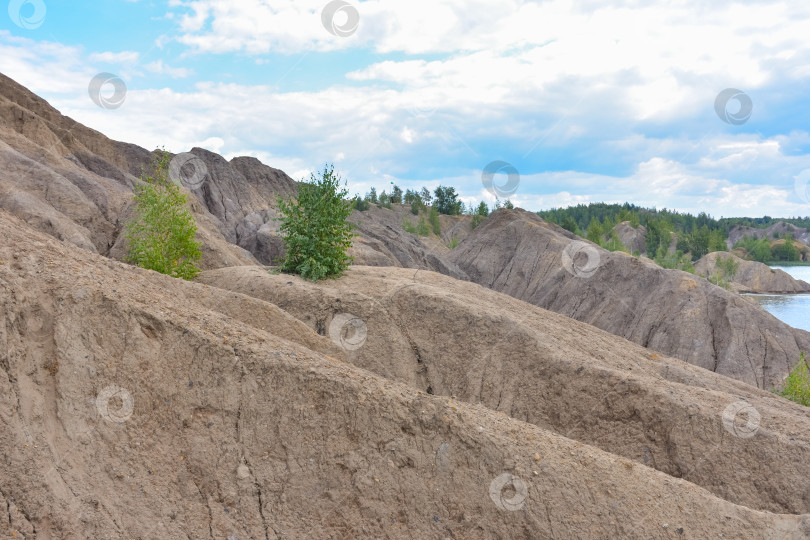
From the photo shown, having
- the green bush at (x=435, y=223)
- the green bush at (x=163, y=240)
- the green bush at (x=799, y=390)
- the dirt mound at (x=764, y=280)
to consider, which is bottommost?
the green bush at (x=799, y=390)

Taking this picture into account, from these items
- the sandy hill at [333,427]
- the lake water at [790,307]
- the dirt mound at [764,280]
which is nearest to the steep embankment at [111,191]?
the sandy hill at [333,427]

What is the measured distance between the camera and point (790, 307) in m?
61.8

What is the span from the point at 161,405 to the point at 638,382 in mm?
8713

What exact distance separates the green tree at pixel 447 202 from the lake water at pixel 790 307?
59.7 meters

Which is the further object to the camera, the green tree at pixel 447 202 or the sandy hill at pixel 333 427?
the green tree at pixel 447 202

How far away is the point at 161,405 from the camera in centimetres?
745

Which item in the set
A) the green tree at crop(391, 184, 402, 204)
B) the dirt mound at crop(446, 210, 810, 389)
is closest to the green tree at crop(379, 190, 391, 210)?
the green tree at crop(391, 184, 402, 204)

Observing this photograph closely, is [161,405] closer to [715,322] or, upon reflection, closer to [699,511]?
[699,511]

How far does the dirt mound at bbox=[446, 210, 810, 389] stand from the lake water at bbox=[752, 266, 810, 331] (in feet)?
49.1

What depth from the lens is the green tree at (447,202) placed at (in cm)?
12000

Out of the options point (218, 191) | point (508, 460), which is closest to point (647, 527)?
point (508, 460)

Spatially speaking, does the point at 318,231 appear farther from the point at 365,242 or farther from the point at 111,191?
the point at 365,242

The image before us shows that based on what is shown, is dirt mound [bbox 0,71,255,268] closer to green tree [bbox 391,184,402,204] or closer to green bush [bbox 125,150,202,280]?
green bush [bbox 125,150,202,280]

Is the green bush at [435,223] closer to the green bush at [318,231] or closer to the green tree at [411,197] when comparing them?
the green tree at [411,197]
